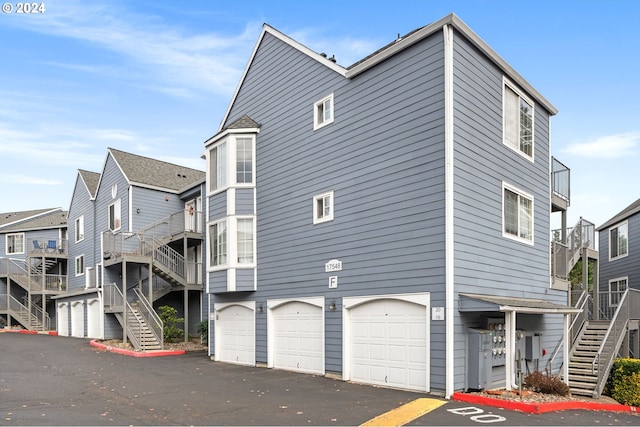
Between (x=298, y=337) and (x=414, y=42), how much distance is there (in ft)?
31.2

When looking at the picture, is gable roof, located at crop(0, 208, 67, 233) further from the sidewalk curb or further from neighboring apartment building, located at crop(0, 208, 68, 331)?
the sidewalk curb

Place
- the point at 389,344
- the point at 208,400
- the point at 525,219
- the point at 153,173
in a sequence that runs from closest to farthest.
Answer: the point at 208,400 < the point at 389,344 < the point at 525,219 < the point at 153,173

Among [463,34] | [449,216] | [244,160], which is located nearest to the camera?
[449,216]

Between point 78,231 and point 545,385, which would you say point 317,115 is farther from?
point 78,231

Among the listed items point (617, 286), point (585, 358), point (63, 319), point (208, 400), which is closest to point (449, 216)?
point (208, 400)

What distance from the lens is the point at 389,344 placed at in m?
14.4

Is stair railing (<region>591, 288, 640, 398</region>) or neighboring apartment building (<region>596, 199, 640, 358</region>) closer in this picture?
stair railing (<region>591, 288, 640, 398</region>)

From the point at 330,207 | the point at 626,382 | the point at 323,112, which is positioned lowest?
the point at 626,382

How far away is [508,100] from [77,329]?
28068 millimetres

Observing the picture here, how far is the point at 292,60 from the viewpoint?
61.1 ft

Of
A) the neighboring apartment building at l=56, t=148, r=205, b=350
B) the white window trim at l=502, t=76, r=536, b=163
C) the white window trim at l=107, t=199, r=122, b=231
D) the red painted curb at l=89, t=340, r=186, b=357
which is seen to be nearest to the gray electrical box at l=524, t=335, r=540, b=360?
the white window trim at l=502, t=76, r=536, b=163

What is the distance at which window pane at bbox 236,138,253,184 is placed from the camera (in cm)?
1969

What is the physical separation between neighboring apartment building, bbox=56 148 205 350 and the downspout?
14.3 meters

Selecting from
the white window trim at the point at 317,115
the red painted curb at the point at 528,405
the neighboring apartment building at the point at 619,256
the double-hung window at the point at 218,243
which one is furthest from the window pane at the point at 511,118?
the neighboring apartment building at the point at 619,256
